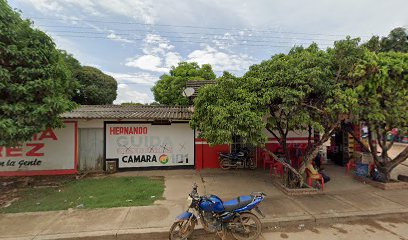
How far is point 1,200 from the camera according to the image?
6.26m

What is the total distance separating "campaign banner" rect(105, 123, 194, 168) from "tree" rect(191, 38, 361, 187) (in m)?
3.36

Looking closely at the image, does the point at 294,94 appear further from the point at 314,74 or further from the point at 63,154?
the point at 63,154

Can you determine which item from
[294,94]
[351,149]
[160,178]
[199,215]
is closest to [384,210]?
[294,94]

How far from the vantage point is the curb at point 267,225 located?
4.23 m

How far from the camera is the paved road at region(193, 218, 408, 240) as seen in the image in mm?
4316

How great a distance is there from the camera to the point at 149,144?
377 inches

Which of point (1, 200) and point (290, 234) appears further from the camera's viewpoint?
point (1, 200)

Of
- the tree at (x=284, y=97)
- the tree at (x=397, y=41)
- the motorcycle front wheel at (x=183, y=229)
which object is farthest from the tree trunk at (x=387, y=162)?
the tree at (x=397, y=41)

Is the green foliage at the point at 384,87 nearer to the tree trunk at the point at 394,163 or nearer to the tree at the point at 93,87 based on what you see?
the tree trunk at the point at 394,163

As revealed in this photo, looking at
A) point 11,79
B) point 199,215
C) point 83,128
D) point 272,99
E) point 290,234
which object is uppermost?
point 11,79

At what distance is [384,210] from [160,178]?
6923 mm

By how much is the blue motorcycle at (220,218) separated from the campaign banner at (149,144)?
5485 millimetres

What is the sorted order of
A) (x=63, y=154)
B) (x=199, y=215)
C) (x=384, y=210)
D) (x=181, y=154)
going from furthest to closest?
(x=181, y=154), (x=63, y=154), (x=384, y=210), (x=199, y=215)

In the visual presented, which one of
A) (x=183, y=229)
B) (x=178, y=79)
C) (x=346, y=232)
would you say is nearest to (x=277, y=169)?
(x=346, y=232)
